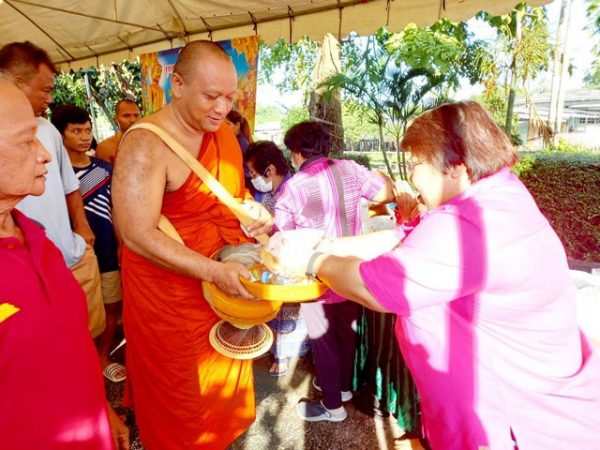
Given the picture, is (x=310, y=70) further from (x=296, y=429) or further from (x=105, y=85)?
(x=296, y=429)

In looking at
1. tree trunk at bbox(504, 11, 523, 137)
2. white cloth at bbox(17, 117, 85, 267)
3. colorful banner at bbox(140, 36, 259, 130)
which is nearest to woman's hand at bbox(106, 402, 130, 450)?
white cloth at bbox(17, 117, 85, 267)

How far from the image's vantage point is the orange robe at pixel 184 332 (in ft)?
6.59

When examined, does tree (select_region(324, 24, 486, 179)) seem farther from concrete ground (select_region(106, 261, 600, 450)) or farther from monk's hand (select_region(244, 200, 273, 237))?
monk's hand (select_region(244, 200, 273, 237))

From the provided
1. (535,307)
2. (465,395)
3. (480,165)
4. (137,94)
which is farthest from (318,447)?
(137,94)

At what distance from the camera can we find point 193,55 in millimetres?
1882

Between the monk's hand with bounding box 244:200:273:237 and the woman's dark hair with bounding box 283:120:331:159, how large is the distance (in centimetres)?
85

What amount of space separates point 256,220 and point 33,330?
122 cm

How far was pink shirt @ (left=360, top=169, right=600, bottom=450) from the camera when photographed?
1191 mm

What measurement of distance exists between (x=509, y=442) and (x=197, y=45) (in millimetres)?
2022

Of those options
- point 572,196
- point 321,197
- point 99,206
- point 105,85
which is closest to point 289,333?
point 321,197

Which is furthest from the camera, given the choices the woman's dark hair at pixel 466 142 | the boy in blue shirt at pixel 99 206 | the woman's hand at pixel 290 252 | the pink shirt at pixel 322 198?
the boy in blue shirt at pixel 99 206

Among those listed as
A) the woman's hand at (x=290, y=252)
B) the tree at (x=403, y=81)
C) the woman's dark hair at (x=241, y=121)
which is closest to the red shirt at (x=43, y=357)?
the woman's hand at (x=290, y=252)

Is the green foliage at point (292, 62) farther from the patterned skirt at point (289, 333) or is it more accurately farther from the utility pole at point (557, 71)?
the patterned skirt at point (289, 333)

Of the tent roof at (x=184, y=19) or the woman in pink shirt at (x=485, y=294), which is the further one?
the tent roof at (x=184, y=19)
